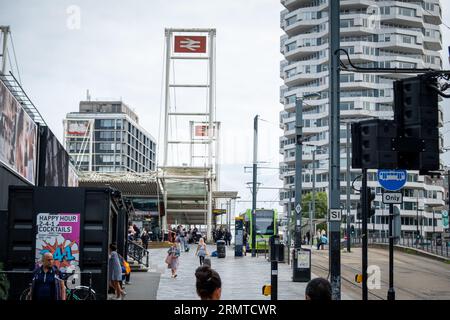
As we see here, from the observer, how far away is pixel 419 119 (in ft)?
43.6

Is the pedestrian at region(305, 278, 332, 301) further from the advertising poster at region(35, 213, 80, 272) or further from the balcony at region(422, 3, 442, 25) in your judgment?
the balcony at region(422, 3, 442, 25)

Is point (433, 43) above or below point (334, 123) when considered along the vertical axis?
above

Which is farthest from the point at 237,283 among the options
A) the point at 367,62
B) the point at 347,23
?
the point at 347,23

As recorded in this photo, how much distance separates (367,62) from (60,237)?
9993 centimetres

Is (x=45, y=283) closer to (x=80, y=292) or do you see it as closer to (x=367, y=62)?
(x=80, y=292)

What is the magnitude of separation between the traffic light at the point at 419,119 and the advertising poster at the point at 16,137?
13461mm

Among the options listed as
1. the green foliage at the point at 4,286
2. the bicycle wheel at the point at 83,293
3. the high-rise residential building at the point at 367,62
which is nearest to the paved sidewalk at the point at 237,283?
the bicycle wheel at the point at 83,293

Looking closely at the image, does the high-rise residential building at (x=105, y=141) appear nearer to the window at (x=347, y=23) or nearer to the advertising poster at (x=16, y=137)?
the window at (x=347, y=23)

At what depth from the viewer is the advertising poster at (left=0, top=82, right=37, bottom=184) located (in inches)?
921

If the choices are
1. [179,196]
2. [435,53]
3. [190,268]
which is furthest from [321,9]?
[190,268]

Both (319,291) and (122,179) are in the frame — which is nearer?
(319,291)
